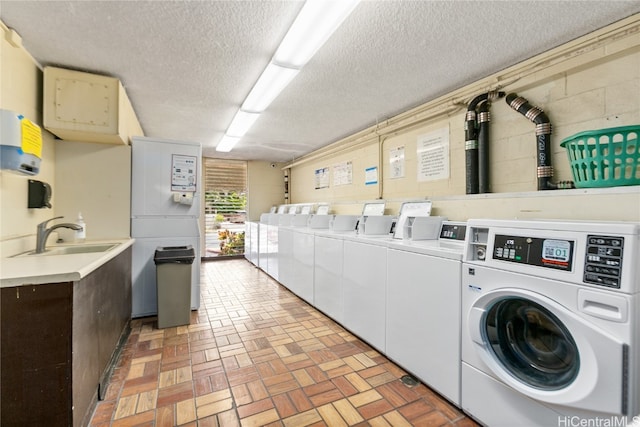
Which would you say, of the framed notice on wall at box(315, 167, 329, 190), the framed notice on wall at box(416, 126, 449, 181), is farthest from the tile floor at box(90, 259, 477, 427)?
the framed notice on wall at box(315, 167, 329, 190)

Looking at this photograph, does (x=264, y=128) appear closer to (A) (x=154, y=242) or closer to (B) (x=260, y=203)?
(A) (x=154, y=242)

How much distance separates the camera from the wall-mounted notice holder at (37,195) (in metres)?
2.03

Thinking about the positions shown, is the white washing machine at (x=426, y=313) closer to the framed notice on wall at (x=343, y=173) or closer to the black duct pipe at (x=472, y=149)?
the black duct pipe at (x=472, y=149)

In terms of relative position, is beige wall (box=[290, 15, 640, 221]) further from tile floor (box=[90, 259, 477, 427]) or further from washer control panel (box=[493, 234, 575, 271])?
tile floor (box=[90, 259, 477, 427])

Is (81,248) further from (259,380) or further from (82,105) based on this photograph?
(259,380)

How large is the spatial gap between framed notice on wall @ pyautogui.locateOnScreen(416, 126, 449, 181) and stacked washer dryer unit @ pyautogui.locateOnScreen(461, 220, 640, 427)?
4.76 ft

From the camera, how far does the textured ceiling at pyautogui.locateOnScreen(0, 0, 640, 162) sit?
5.35 feet

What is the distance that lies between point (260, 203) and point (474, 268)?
575 cm

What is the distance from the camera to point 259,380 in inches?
76.7

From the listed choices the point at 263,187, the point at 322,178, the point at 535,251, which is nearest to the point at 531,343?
the point at 535,251

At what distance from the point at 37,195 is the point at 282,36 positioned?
7.06 feet

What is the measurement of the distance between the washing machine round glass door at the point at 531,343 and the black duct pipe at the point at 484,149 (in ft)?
4.23

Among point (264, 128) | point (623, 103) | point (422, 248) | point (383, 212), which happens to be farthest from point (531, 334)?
point (264, 128)

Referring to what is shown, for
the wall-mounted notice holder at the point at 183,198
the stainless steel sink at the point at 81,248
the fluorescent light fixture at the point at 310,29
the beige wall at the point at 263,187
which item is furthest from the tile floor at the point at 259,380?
the beige wall at the point at 263,187
